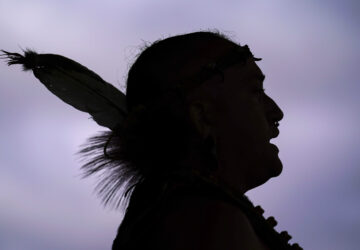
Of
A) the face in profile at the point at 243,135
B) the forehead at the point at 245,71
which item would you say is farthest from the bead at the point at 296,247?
the forehead at the point at 245,71

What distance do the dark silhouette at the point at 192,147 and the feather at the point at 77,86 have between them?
0.04 m

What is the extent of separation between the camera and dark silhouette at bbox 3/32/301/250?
1963 mm

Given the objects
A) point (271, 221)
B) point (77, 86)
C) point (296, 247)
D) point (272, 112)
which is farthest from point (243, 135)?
point (77, 86)

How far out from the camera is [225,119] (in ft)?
7.66

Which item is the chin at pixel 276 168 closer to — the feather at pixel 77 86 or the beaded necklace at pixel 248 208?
the beaded necklace at pixel 248 208

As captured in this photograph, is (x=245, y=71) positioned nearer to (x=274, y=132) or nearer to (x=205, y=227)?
(x=274, y=132)

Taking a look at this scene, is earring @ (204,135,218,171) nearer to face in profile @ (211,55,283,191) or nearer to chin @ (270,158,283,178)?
face in profile @ (211,55,283,191)

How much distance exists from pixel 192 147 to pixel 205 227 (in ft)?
1.57

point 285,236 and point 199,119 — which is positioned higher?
point 199,119

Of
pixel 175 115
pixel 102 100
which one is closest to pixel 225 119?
pixel 175 115

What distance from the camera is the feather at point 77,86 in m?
2.80

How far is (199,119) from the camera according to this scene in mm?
2277

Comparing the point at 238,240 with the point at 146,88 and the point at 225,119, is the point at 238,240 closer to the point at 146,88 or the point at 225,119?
the point at 225,119

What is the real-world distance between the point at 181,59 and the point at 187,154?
20.2 inches
